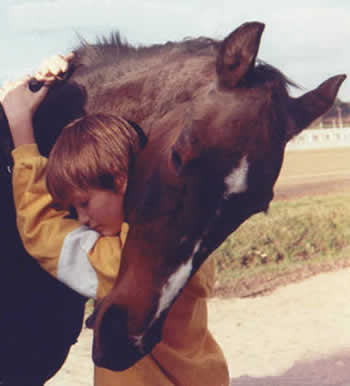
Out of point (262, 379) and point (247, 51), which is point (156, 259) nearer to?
point (247, 51)

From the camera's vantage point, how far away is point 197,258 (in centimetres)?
177

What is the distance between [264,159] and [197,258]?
0.36 m

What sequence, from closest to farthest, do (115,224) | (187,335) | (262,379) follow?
(115,224), (187,335), (262,379)

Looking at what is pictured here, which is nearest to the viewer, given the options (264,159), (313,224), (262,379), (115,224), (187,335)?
(264,159)

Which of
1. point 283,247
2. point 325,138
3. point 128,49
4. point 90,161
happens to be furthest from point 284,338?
point 325,138

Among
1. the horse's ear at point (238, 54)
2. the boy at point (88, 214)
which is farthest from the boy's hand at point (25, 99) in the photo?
the horse's ear at point (238, 54)

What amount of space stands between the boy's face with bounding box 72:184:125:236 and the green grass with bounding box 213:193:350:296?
4.99 metres

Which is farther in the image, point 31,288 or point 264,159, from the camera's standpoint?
point 31,288

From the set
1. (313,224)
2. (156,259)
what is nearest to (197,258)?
(156,259)

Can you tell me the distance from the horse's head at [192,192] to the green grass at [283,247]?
16.8 ft

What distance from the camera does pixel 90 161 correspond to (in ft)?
6.36

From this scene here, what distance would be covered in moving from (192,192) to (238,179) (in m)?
0.14

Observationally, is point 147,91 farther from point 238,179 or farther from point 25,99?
point 238,179

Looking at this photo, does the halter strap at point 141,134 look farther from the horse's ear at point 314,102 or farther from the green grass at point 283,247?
the green grass at point 283,247
